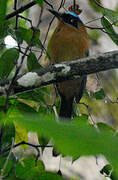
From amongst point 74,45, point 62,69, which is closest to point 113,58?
point 62,69

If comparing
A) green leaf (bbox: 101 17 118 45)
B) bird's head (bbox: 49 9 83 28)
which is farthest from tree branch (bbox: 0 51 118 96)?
bird's head (bbox: 49 9 83 28)

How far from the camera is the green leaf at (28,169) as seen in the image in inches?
57.6

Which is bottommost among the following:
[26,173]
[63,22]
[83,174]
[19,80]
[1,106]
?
[83,174]

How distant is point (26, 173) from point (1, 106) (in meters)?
0.32

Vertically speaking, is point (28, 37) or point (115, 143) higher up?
point (28, 37)

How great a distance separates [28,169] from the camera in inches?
59.7

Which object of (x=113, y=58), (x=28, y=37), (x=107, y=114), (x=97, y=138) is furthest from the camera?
(x=107, y=114)

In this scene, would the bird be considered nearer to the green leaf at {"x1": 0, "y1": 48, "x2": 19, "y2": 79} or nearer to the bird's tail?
the bird's tail

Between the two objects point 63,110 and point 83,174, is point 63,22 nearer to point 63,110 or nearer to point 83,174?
point 63,110

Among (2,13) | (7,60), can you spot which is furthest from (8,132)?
(2,13)

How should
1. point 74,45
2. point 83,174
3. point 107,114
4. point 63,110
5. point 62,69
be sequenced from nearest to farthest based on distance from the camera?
point 62,69
point 63,110
point 74,45
point 83,174
point 107,114

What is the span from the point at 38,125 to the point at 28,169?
1.26 metres

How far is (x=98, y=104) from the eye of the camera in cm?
525

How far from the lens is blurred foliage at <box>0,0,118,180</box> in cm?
31
